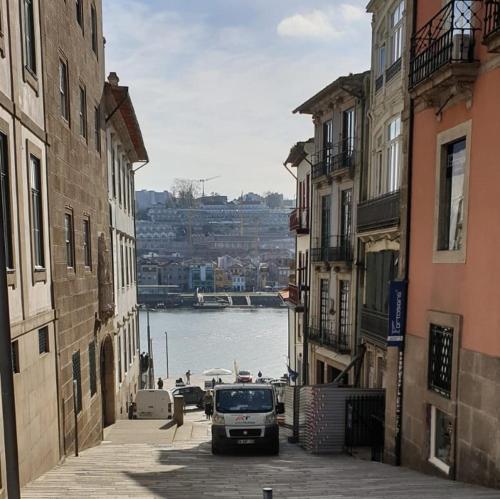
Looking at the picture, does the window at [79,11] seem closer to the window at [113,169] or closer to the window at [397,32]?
the window at [113,169]

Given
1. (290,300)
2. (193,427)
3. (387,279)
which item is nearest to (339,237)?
(387,279)

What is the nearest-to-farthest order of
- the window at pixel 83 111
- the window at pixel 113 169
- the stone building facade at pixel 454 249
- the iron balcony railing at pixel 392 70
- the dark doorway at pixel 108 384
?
the stone building facade at pixel 454 249 < the window at pixel 83 111 < the iron balcony railing at pixel 392 70 < the dark doorway at pixel 108 384 < the window at pixel 113 169

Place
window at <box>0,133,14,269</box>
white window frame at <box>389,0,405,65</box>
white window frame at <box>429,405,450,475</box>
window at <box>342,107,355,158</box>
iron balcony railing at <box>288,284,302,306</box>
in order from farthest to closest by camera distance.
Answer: iron balcony railing at <box>288,284,302,306</box>, window at <box>342,107,355,158</box>, white window frame at <box>389,0,405,65</box>, white window frame at <box>429,405,450,475</box>, window at <box>0,133,14,269</box>

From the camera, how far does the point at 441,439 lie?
30.6ft

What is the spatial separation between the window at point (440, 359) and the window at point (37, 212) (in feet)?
26.9

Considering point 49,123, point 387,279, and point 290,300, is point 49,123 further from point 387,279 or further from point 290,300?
point 290,300

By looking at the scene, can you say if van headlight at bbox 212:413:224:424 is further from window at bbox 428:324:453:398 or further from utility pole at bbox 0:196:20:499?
utility pole at bbox 0:196:20:499

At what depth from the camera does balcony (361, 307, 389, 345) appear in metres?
15.7

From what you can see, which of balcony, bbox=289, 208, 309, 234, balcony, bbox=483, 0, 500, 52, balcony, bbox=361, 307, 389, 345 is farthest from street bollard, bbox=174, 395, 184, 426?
balcony, bbox=483, 0, 500, 52

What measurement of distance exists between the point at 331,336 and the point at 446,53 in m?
15.2

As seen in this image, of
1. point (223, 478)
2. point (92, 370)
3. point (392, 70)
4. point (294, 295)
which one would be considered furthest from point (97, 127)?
point (294, 295)

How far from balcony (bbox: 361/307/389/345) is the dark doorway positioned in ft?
32.0

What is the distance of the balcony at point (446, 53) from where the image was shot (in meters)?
8.05

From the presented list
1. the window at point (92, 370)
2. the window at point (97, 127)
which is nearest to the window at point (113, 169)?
the window at point (97, 127)
